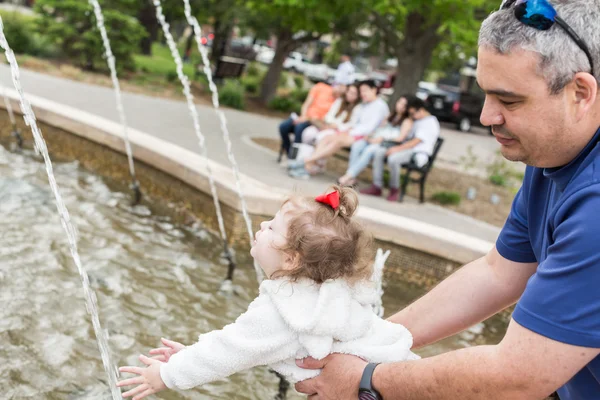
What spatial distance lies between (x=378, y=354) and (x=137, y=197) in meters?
5.00

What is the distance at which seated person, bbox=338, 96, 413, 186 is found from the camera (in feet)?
31.0

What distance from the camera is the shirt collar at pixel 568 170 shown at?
1.82m

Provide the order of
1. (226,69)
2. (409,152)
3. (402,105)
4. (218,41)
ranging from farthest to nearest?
1. (218,41)
2. (226,69)
3. (402,105)
4. (409,152)

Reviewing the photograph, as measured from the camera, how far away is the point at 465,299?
245cm

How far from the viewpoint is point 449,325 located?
247cm

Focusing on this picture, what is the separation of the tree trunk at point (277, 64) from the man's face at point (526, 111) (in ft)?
60.7

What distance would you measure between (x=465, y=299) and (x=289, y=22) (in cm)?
1399

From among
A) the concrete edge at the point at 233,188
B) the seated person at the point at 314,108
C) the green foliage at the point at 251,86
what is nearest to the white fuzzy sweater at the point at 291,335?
the concrete edge at the point at 233,188

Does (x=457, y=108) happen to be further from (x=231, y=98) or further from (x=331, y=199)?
(x=331, y=199)

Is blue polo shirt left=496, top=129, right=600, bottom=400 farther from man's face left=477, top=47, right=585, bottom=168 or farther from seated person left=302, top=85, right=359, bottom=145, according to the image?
seated person left=302, top=85, right=359, bottom=145

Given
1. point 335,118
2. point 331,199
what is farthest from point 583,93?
point 335,118

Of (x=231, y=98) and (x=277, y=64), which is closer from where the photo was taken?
(x=231, y=98)

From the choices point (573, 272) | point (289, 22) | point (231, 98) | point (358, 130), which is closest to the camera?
point (573, 272)

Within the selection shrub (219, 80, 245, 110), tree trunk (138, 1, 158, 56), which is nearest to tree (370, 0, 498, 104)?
shrub (219, 80, 245, 110)
